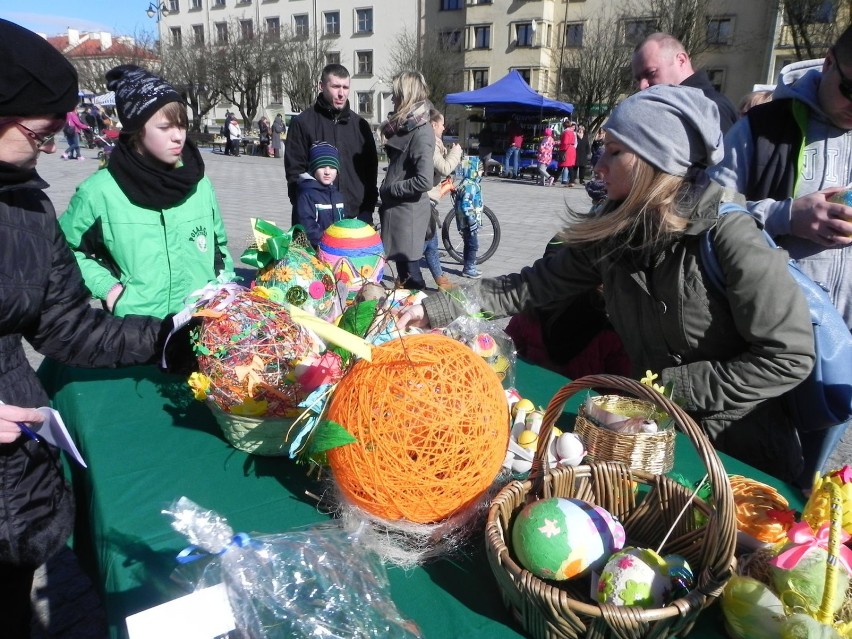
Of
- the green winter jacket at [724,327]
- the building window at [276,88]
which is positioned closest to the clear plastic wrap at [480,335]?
the green winter jacket at [724,327]

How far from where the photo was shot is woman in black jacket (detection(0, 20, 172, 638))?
4.31ft

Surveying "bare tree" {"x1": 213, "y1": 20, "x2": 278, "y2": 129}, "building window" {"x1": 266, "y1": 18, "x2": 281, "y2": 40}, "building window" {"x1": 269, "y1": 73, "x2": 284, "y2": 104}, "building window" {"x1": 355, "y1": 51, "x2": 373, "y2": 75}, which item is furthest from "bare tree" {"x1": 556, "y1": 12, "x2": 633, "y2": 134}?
"building window" {"x1": 266, "y1": 18, "x2": 281, "y2": 40}

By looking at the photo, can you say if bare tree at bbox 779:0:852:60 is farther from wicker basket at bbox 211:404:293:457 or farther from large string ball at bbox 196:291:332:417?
wicker basket at bbox 211:404:293:457

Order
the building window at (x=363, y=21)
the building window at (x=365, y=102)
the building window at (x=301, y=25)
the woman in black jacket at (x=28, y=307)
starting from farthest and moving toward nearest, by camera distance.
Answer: the building window at (x=301, y=25)
the building window at (x=365, y=102)
the building window at (x=363, y=21)
the woman in black jacket at (x=28, y=307)

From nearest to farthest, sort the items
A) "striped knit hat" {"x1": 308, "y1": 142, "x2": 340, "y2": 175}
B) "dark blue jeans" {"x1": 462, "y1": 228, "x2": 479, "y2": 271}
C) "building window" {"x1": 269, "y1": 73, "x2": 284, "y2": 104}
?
"striped knit hat" {"x1": 308, "y1": 142, "x2": 340, "y2": 175} → "dark blue jeans" {"x1": 462, "y1": 228, "x2": 479, "y2": 271} → "building window" {"x1": 269, "y1": 73, "x2": 284, "y2": 104}

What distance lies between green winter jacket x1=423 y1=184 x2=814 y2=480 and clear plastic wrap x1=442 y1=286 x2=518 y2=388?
0.05 metres

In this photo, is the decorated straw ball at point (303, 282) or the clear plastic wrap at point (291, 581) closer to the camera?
the clear plastic wrap at point (291, 581)

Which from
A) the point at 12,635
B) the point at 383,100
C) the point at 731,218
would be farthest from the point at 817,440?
the point at 383,100

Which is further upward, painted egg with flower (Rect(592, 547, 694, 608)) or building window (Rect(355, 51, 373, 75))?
building window (Rect(355, 51, 373, 75))

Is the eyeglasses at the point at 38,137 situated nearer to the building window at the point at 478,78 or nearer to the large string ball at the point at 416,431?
the large string ball at the point at 416,431

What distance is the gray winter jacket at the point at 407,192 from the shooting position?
455 cm

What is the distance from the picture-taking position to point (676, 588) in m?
1.00

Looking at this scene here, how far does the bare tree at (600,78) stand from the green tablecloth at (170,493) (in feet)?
87.7

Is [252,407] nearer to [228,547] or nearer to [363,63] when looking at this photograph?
[228,547]
